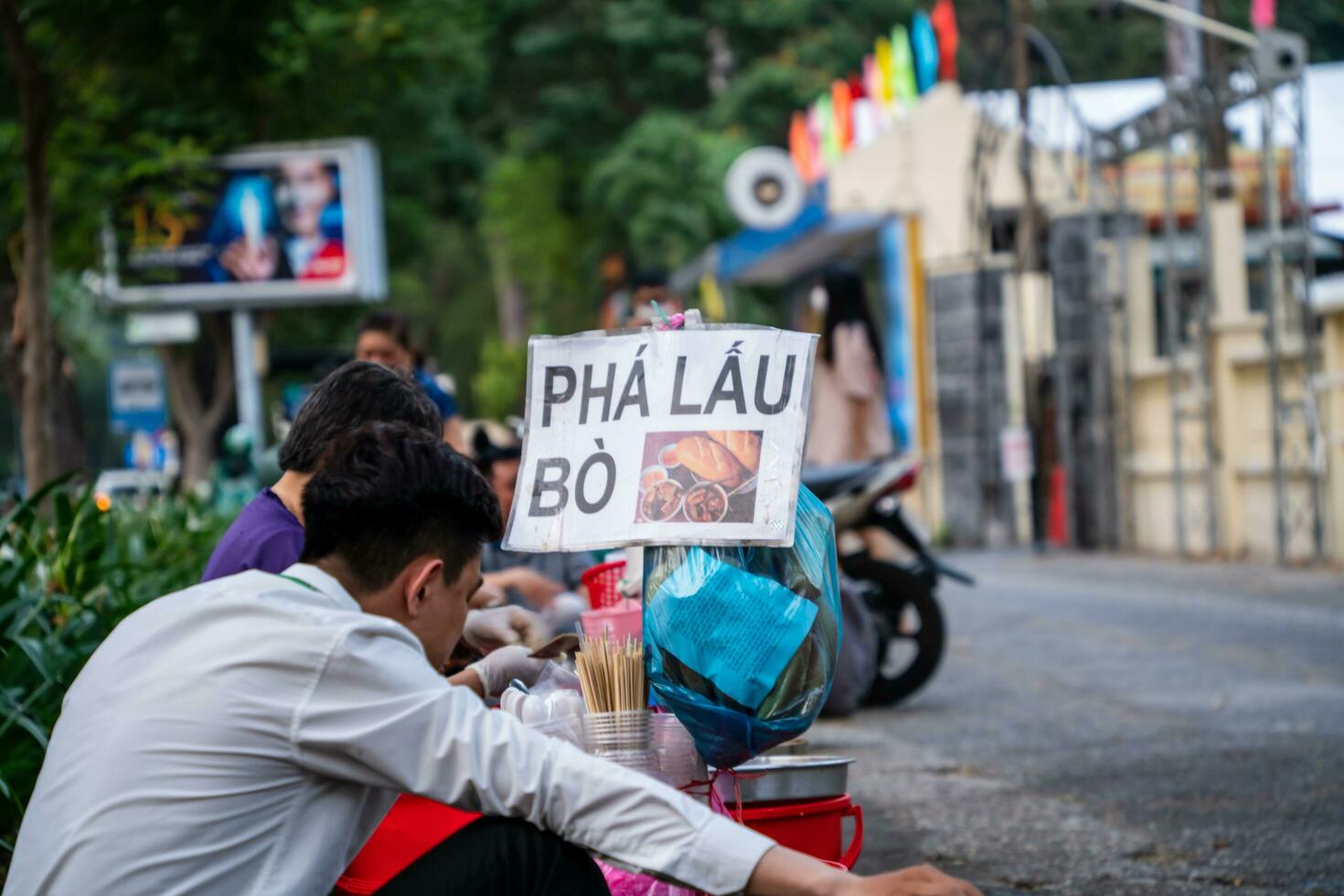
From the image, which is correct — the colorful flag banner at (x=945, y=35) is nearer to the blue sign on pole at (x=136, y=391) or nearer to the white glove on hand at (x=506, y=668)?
the blue sign on pole at (x=136, y=391)

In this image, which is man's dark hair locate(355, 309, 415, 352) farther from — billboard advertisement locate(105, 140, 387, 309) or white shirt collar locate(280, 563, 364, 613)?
billboard advertisement locate(105, 140, 387, 309)

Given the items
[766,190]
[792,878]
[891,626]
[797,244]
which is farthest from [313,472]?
[797,244]

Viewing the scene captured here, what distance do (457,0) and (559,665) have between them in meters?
18.3

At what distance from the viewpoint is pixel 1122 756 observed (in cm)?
662

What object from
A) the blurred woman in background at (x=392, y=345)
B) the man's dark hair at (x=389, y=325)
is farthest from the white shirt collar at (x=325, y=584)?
the man's dark hair at (x=389, y=325)

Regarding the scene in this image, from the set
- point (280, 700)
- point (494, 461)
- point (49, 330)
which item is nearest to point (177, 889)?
point (280, 700)

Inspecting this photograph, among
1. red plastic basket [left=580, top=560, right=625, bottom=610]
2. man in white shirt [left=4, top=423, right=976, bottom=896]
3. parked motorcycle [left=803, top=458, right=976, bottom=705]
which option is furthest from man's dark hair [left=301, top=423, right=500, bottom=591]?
parked motorcycle [left=803, top=458, right=976, bottom=705]

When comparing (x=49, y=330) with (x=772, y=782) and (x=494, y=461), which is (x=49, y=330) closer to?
(x=494, y=461)

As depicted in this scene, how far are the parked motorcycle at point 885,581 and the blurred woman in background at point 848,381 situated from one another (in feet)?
7.70

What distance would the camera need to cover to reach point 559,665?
3.67m

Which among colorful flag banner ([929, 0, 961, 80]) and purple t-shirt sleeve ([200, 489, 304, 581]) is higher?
→ colorful flag banner ([929, 0, 961, 80])

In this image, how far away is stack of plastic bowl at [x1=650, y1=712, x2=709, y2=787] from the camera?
3.40m

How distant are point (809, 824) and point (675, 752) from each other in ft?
0.97

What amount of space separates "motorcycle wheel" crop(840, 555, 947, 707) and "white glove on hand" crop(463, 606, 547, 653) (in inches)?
171
